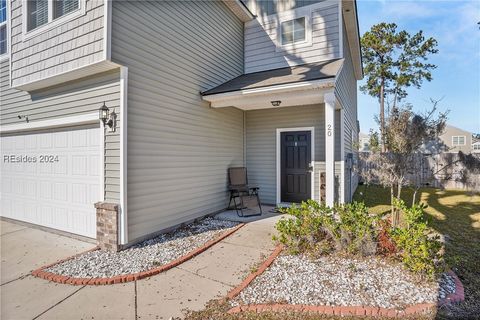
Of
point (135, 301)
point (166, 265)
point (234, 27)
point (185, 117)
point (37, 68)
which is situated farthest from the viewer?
point (234, 27)

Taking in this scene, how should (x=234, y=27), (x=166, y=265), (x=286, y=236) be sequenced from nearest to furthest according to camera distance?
(x=166, y=265) < (x=286, y=236) < (x=234, y=27)

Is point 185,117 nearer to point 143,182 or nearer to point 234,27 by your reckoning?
point 143,182

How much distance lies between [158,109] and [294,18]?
5.08 metres

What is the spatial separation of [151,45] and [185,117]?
4.91ft

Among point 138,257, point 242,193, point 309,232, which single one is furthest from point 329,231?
point 242,193

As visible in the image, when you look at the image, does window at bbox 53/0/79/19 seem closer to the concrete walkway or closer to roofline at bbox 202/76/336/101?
roofline at bbox 202/76/336/101

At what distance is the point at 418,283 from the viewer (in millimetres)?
2881

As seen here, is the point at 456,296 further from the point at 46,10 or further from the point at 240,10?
the point at 240,10

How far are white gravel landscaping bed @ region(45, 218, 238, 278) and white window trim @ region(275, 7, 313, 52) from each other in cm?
552

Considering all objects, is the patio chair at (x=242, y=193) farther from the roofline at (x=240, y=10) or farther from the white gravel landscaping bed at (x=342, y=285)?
the roofline at (x=240, y=10)

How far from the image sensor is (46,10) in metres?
4.66

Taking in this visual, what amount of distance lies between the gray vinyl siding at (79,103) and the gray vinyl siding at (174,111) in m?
0.24

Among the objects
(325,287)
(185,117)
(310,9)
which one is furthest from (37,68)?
(310,9)

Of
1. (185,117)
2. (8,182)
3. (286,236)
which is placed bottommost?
(286,236)
